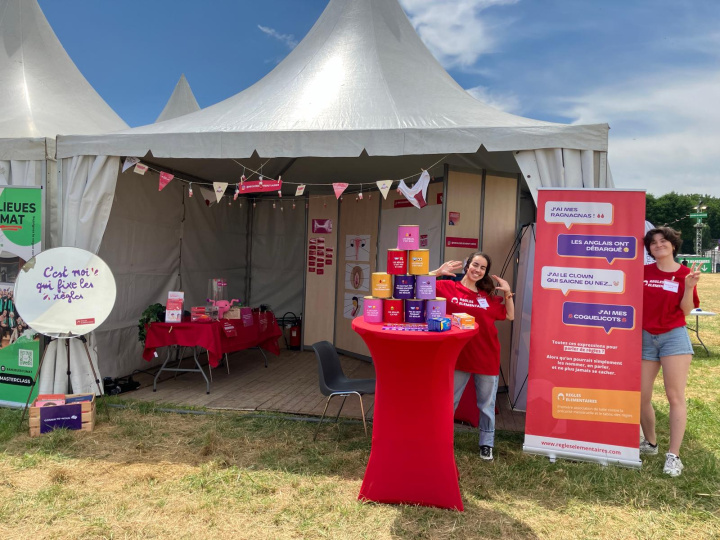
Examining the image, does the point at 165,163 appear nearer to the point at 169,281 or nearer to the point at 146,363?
the point at 169,281

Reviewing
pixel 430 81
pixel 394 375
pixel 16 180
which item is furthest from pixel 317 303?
pixel 394 375

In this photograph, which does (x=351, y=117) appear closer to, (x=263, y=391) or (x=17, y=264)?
(x=263, y=391)

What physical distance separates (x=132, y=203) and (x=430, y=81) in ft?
10.4

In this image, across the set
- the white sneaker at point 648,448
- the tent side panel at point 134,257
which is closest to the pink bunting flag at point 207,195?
the tent side panel at point 134,257

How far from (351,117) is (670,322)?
264cm

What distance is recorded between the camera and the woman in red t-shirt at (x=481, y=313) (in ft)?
9.70

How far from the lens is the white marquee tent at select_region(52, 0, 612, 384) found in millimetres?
3492

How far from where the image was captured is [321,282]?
6441 mm

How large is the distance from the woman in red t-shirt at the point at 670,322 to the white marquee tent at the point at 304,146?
66 cm

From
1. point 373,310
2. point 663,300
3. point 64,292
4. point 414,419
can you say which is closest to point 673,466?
point 663,300

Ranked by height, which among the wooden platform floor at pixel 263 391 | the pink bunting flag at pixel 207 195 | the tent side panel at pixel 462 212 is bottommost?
the wooden platform floor at pixel 263 391

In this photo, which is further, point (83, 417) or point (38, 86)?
point (38, 86)

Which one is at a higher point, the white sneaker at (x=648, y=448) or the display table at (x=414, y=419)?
the display table at (x=414, y=419)

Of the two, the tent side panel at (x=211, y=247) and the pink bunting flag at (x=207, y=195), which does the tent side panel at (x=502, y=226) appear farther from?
the tent side panel at (x=211, y=247)
